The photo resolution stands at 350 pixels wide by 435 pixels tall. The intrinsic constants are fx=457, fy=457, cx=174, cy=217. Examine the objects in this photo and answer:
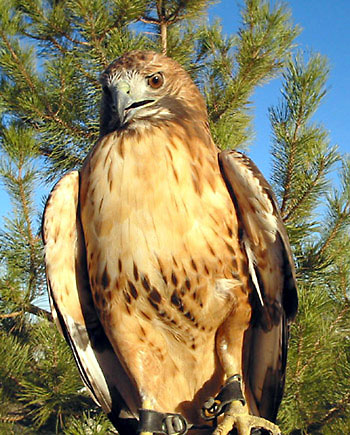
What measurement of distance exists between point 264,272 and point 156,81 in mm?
804

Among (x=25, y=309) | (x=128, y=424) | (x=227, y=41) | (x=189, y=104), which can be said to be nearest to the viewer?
(x=128, y=424)

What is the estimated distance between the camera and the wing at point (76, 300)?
1542 mm

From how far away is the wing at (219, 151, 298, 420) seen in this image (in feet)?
4.74

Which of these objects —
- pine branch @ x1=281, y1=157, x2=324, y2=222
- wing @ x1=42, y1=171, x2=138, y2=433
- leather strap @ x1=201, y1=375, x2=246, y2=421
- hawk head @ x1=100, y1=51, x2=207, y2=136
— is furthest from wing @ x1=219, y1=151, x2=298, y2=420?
pine branch @ x1=281, y1=157, x2=324, y2=222

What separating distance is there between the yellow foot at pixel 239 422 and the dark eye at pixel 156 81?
113 cm

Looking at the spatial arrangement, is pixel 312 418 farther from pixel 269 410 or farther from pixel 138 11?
pixel 138 11

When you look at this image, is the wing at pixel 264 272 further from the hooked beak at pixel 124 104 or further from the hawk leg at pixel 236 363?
the hooked beak at pixel 124 104

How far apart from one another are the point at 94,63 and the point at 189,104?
9.47 feet

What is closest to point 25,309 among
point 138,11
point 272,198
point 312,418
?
point 312,418

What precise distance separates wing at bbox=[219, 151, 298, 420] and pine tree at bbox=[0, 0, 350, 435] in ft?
6.28

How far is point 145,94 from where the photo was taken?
166cm

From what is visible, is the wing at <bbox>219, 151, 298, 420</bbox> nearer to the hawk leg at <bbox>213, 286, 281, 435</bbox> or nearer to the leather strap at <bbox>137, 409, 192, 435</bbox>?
the hawk leg at <bbox>213, 286, 281, 435</bbox>

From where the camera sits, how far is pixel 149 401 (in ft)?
4.70

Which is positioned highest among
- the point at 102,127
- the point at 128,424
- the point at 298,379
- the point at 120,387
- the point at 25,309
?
the point at 102,127
